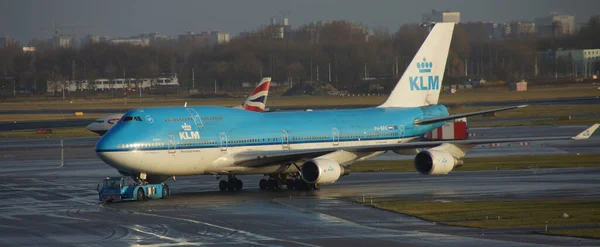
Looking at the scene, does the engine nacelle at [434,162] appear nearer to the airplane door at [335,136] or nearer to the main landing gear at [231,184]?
the airplane door at [335,136]

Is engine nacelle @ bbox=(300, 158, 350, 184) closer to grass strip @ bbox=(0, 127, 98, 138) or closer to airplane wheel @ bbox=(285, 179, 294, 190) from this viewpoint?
airplane wheel @ bbox=(285, 179, 294, 190)

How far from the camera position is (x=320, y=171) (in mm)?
40500

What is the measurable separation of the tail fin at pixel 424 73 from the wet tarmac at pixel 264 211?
478 cm

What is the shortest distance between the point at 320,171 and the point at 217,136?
181 inches

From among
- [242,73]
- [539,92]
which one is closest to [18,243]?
[539,92]

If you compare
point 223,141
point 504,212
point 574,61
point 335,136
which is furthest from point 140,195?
point 574,61

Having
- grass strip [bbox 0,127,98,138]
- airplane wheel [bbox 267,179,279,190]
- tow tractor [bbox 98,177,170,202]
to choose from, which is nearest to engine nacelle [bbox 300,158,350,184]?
airplane wheel [bbox 267,179,279,190]

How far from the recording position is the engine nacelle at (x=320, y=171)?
1597 inches

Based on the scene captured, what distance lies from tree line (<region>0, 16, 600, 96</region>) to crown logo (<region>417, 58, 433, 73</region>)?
82.8 meters

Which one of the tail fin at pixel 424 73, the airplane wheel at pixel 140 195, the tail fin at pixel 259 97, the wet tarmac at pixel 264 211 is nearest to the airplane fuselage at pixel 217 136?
the airplane wheel at pixel 140 195

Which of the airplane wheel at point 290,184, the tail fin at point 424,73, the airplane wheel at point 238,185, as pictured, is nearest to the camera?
the airplane wheel at point 290,184

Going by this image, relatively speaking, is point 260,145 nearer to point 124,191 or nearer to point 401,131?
point 124,191

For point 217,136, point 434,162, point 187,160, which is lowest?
point 434,162

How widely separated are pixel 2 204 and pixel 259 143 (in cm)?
1073
